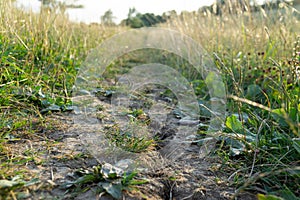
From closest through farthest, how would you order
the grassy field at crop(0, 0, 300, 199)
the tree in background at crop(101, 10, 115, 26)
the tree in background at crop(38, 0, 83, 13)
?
the grassy field at crop(0, 0, 300, 199) → the tree in background at crop(38, 0, 83, 13) → the tree in background at crop(101, 10, 115, 26)

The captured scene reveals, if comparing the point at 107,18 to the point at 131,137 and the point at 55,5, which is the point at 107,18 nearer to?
the point at 55,5

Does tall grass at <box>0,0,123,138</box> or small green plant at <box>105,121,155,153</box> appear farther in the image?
tall grass at <box>0,0,123,138</box>

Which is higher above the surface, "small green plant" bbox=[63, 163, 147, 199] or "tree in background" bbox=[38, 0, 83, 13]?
"tree in background" bbox=[38, 0, 83, 13]

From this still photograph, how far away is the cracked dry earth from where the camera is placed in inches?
42.1

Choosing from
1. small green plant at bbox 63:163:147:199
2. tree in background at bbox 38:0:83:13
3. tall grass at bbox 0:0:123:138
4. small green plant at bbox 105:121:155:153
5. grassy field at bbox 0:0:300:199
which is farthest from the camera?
tree in background at bbox 38:0:83:13

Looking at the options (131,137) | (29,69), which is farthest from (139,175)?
(29,69)

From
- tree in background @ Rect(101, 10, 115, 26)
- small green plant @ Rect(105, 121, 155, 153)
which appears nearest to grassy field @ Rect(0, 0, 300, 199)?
small green plant @ Rect(105, 121, 155, 153)

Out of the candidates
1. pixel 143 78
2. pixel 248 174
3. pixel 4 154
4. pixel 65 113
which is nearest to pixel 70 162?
pixel 4 154

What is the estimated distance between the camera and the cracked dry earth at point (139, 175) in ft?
3.51

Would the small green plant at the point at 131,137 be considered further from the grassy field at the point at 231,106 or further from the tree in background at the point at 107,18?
the tree in background at the point at 107,18

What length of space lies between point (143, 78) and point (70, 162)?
2.24m

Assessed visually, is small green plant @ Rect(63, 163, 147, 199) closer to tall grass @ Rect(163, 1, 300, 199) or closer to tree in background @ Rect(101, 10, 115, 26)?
tall grass @ Rect(163, 1, 300, 199)

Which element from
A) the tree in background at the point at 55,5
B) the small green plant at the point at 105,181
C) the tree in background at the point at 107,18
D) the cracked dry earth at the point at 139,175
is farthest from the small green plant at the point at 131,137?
the tree in background at the point at 107,18

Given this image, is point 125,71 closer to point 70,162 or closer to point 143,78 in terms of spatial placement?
point 143,78
